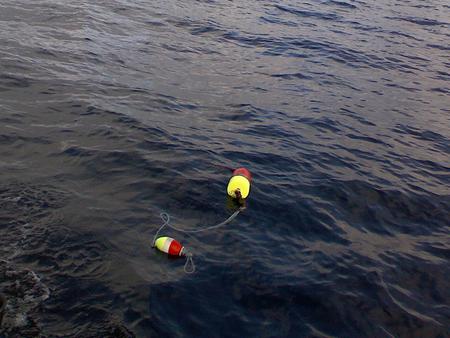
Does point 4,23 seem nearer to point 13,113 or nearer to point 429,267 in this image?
point 13,113

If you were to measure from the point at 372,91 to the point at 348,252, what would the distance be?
8.32 meters

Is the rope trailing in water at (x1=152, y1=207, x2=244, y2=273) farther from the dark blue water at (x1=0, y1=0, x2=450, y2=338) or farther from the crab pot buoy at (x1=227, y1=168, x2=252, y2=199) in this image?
the crab pot buoy at (x1=227, y1=168, x2=252, y2=199)

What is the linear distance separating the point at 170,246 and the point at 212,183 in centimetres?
232

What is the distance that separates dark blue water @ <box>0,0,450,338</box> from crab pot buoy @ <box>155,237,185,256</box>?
0.15 m

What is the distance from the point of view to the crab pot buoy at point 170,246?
273 inches

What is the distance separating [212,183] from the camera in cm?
903

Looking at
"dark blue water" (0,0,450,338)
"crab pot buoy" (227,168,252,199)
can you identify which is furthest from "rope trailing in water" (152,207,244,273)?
"crab pot buoy" (227,168,252,199)

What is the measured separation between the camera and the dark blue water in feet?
20.7

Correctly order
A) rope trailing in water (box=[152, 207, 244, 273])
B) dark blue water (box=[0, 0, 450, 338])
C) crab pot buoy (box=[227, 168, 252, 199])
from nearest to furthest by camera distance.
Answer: dark blue water (box=[0, 0, 450, 338])
rope trailing in water (box=[152, 207, 244, 273])
crab pot buoy (box=[227, 168, 252, 199])

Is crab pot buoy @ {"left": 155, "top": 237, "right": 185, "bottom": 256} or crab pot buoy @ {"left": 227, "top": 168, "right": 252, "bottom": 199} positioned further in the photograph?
crab pot buoy @ {"left": 227, "top": 168, "right": 252, "bottom": 199}

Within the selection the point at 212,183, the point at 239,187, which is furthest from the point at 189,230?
the point at 212,183

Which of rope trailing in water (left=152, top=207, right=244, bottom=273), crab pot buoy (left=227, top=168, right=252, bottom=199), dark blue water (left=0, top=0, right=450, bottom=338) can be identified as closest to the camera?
dark blue water (left=0, top=0, right=450, bottom=338)

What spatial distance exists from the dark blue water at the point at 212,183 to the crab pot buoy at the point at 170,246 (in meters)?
0.15

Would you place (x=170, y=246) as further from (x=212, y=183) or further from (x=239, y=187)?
(x=212, y=183)
